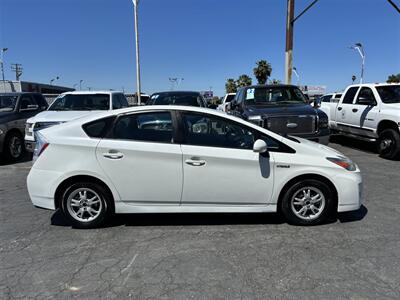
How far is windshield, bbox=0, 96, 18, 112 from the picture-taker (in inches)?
379

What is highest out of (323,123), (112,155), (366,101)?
(366,101)

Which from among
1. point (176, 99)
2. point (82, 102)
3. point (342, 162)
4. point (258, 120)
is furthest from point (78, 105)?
point (342, 162)

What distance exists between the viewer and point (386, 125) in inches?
359

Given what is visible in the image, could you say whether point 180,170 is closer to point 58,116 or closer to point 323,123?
point 323,123

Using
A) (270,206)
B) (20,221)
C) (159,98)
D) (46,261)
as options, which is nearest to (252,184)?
(270,206)

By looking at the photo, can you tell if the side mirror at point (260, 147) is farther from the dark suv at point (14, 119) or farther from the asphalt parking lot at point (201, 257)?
the dark suv at point (14, 119)

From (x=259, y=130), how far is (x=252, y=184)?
69cm

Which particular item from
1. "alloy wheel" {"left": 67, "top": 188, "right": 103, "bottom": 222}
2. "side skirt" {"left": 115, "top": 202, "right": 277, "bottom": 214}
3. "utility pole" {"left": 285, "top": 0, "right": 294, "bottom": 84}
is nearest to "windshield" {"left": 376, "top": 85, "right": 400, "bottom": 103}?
"utility pole" {"left": 285, "top": 0, "right": 294, "bottom": 84}

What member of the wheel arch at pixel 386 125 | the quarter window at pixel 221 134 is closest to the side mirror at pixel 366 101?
the wheel arch at pixel 386 125

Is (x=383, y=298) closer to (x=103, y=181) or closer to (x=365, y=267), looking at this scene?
(x=365, y=267)

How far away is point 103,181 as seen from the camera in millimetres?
4266

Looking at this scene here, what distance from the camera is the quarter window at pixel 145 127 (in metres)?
4.29

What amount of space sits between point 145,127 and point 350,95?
854 centimetres

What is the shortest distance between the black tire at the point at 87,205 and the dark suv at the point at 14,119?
223 inches
